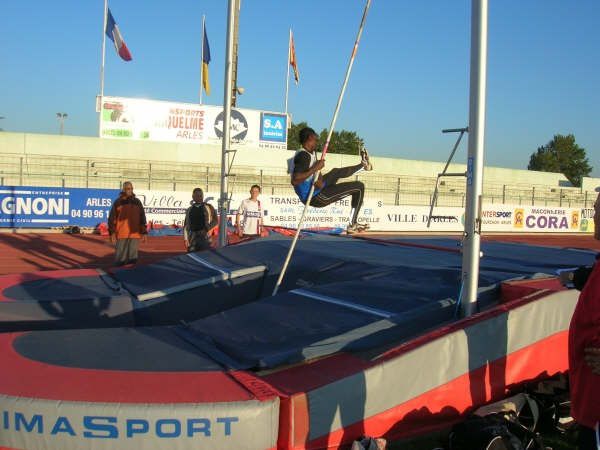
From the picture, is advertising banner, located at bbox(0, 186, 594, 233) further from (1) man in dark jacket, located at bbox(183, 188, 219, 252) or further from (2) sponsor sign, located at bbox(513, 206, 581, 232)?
(1) man in dark jacket, located at bbox(183, 188, 219, 252)

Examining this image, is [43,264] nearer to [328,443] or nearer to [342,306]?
[342,306]

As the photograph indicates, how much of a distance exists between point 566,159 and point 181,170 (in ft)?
197

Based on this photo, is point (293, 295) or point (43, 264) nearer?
point (293, 295)

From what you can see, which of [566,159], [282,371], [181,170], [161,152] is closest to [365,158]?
[282,371]

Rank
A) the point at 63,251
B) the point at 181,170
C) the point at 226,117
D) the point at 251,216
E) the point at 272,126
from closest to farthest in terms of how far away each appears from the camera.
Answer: the point at 226,117 → the point at 251,216 → the point at 63,251 → the point at 181,170 → the point at 272,126

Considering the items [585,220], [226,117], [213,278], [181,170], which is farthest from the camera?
[585,220]

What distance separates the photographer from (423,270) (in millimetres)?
4484

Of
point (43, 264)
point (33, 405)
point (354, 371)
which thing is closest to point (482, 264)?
point (354, 371)

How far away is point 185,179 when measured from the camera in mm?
27078

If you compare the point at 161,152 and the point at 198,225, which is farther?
the point at 161,152

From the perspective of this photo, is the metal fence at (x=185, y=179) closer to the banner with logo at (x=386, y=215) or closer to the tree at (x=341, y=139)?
the banner with logo at (x=386, y=215)

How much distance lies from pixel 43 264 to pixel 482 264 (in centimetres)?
987

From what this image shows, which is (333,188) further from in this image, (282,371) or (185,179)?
(185,179)

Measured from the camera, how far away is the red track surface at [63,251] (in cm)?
1170
